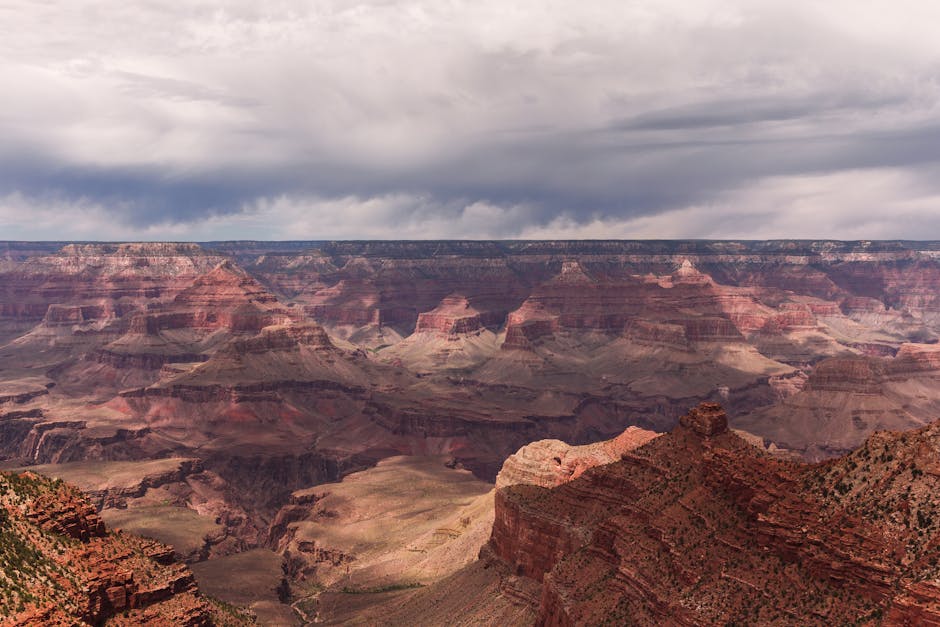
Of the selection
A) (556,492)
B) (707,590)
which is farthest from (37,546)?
(556,492)

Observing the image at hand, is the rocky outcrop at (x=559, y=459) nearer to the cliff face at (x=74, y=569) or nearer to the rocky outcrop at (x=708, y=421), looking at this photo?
the rocky outcrop at (x=708, y=421)

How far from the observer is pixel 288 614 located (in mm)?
110250

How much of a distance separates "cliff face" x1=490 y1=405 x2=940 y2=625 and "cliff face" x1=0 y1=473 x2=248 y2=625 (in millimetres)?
31122

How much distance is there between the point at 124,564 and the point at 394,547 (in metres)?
87.4

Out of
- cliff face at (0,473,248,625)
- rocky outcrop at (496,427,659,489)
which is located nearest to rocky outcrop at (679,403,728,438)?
rocky outcrop at (496,427,659,489)

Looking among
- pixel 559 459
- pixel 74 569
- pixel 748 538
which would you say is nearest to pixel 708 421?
pixel 748 538

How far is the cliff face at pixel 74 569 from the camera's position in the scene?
42.4 metres

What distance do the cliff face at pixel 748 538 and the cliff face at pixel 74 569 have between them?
31.1 m

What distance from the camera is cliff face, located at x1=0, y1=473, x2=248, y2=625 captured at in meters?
42.4

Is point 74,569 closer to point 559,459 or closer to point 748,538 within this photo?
point 748,538

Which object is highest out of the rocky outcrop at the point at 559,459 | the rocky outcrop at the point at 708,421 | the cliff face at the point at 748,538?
the rocky outcrop at the point at 708,421

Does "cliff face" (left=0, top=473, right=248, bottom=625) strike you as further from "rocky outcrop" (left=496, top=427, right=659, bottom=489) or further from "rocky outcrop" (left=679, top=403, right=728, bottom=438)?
"rocky outcrop" (left=496, top=427, right=659, bottom=489)

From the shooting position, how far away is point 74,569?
4788 centimetres

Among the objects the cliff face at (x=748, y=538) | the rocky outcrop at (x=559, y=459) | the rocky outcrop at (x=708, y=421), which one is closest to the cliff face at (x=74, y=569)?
the cliff face at (x=748, y=538)
